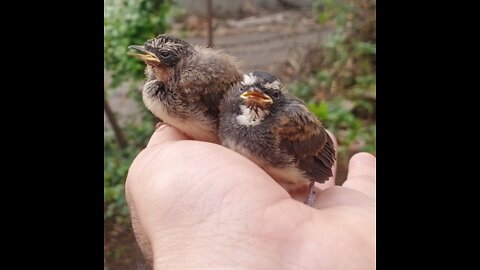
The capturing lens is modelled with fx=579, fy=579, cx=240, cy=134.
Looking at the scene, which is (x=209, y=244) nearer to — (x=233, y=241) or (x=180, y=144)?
(x=233, y=241)

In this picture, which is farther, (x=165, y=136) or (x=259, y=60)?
(x=259, y=60)

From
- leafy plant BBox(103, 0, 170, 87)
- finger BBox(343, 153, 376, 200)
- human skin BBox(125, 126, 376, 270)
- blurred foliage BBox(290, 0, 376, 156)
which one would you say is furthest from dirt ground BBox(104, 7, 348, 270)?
human skin BBox(125, 126, 376, 270)

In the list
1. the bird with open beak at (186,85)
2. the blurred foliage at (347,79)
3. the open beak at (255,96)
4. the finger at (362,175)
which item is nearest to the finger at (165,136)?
the bird with open beak at (186,85)

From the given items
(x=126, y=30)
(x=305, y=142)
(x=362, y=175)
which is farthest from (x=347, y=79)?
(x=305, y=142)

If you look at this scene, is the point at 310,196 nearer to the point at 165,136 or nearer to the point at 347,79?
the point at 165,136
